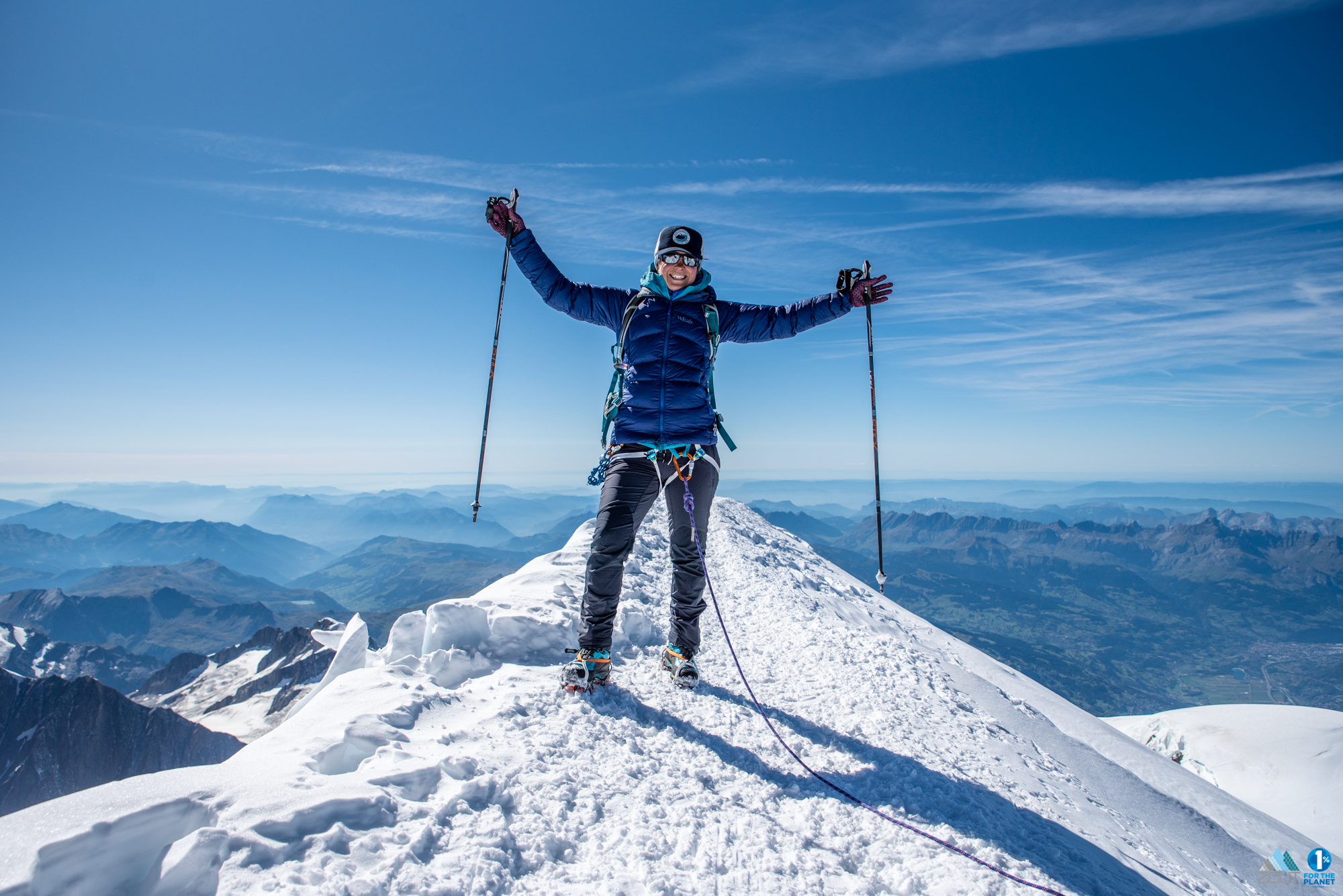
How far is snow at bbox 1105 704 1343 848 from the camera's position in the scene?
36.5 meters

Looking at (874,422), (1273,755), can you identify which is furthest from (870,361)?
(1273,755)

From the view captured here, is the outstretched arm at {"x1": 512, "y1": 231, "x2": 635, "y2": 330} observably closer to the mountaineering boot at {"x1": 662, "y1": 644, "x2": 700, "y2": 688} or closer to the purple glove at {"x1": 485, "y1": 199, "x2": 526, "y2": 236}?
the purple glove at {"x1": 485, "y1": 199, "x2": 526, "y2": 236}

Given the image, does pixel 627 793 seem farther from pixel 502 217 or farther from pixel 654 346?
pixel 502 217

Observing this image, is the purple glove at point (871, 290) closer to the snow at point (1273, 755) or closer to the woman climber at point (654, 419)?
the woman climber at point (654, 419)

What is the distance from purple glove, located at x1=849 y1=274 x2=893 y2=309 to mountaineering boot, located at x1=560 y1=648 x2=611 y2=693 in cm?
492

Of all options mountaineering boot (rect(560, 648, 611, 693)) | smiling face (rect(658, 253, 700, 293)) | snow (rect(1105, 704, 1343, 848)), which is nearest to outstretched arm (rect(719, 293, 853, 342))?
smiling face (rect(658, 253, 700, 293))

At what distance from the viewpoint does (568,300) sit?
6.33 metres

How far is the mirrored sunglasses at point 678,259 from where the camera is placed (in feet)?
19.6

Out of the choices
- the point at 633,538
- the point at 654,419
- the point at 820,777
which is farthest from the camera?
the point at 654,419

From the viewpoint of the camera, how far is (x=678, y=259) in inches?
236

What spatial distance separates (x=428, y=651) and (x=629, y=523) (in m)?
3.06

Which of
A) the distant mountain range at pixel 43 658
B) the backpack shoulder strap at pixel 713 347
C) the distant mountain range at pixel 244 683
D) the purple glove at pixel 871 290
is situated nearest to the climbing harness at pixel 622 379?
the backpack shoulder strap at pixel 713 347

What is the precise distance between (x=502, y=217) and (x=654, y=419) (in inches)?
114

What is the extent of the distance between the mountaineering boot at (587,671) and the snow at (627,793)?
0.47 ft
